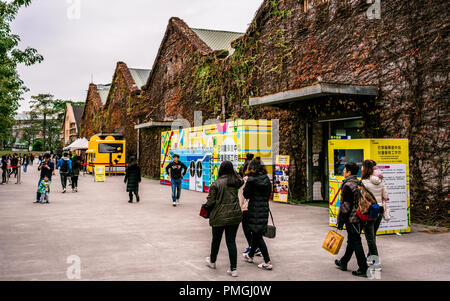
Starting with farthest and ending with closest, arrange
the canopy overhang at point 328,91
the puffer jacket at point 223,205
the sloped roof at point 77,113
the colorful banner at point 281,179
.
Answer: the sloped roof at point 77,113 → the colorful banner at point 281,179 → the canopy overhang at point 328,91 → the puffer jacket at point 223,205

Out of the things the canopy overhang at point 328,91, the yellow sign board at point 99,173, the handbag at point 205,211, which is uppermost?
the canopy overhang at point 328,91

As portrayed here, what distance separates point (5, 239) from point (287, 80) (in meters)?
11.3

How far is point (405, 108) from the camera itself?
455 inches

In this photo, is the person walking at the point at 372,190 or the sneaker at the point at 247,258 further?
the sneaker at the point at 247,258

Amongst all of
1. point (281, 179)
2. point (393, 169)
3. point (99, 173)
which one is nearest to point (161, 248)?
point (393, 169)

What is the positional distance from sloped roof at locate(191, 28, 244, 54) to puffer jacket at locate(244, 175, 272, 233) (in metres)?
23.8

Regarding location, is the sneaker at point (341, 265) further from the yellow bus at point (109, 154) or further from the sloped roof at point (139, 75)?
the sloped roof at point (139, 75)

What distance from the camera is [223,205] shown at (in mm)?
6191

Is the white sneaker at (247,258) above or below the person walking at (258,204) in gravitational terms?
below

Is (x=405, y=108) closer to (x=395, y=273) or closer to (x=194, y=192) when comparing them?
(x=395, y=273)

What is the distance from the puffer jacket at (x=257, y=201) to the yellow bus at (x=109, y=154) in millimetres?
29959

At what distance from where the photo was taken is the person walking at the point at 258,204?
21.4ft

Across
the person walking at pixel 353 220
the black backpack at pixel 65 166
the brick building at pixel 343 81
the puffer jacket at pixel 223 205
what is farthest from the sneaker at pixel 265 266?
the black backpack at pixel 65 166
